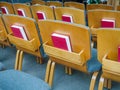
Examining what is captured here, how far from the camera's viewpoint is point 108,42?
134cm

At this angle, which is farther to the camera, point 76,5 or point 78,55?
point 76,5

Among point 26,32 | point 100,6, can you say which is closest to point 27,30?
point 26,32

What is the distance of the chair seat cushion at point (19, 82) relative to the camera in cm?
129

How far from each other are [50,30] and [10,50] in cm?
175

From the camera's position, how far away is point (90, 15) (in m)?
2.17

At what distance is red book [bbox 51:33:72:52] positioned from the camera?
153cm

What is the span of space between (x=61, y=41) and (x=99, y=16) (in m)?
0.76

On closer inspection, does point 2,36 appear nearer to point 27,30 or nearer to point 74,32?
point 27,30

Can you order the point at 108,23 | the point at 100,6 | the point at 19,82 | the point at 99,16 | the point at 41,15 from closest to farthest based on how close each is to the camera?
the point at 19,82 < the point at 108,23 < the point at 99,16 < the point at 41,15 < the point at 100,6

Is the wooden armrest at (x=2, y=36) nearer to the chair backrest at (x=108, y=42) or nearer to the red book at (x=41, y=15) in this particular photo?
the red book at (x=41, y=15)

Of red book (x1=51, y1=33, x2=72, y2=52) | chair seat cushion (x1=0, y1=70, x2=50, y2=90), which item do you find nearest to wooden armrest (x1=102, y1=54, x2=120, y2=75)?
red book (x1=51, y1=33, x2=72, y2=52)

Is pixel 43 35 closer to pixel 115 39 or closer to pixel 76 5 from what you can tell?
pixel 115 39

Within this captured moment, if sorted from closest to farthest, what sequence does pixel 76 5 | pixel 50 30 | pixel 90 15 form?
pixel 50 30 < pixel 90 15 < pixel 76 5

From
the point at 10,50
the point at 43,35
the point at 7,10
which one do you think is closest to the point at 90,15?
the point at 43,35
